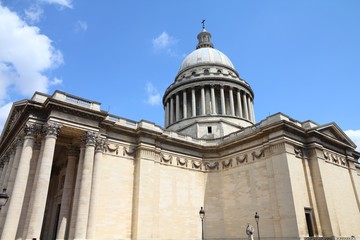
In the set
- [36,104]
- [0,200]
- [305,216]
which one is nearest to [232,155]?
[305,216]

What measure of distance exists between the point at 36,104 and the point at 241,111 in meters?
27.9

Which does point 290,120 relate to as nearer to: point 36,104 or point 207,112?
point 207,112

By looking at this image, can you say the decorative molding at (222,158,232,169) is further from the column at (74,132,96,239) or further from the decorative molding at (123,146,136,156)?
the column at (74,132,96,239)

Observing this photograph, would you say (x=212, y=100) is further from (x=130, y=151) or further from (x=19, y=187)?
(x=19, y=187)

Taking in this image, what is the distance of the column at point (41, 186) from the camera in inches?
758

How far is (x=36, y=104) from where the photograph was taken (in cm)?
2256

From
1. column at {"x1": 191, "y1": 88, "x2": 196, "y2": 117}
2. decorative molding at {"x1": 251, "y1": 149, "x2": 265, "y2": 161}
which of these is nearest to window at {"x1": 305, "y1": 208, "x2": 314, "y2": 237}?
decorative molding at {"x1": 251, "y1": 149, "x2": 265, "y2": 161}

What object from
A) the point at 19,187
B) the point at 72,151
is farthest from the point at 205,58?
the point at 19,187

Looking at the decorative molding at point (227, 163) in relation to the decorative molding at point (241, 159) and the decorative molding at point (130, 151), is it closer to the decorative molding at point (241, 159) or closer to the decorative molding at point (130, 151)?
the decorative molding at point (241, 159)

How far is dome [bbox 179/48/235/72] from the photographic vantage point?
48000 mm

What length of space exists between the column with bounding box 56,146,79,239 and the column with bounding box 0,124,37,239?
12.9 feet

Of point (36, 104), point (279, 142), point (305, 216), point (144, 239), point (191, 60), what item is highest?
point (191, 60)

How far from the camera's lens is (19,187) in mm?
20484

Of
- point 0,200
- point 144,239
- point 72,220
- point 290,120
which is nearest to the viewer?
point 0,200
